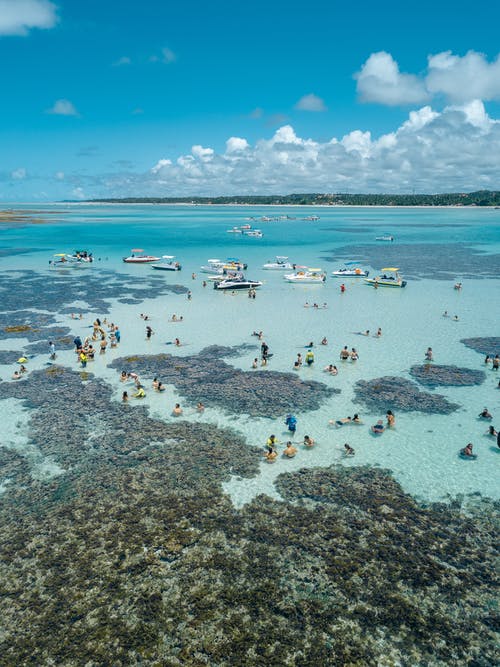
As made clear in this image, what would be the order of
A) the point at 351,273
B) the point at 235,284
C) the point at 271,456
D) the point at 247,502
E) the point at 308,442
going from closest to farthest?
the point at 247,502, the point at 271,456, the point at 308,442, the point at 235,284, the point at 351,273

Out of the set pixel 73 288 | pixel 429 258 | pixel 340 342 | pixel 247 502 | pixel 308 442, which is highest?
pixel 429 258

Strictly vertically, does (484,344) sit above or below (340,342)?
above

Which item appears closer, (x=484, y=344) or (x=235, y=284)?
(x=484, y=344)

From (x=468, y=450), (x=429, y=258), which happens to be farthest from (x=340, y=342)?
(x=429, y=258)

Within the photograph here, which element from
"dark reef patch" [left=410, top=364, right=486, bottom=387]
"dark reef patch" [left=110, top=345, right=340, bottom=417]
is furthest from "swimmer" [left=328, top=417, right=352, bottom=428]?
"dark reef patch" [left=410, top=364, right=486, bottom=387]

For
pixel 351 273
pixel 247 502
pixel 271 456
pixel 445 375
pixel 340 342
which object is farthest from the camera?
pixel 351 273

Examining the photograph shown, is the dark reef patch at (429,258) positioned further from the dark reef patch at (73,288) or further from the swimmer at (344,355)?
the swimmer at (344,355)

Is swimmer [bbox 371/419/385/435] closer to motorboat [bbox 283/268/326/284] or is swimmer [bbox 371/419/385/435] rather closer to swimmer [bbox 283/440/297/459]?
swimmer [bbox 283/440/297/459]

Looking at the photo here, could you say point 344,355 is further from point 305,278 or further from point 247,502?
point 305,278
